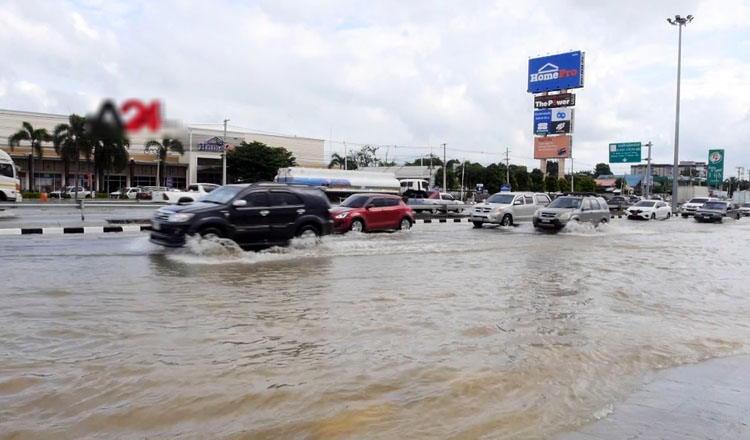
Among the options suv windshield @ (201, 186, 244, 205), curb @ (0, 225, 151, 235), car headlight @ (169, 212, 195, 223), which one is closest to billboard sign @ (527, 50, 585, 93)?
curb @ (0, 225, 151, 235)

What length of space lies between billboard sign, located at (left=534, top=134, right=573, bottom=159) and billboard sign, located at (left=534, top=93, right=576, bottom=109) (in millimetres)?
3734

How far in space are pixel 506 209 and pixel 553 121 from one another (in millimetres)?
48042

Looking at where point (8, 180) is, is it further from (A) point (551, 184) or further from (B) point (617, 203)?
(A) point (551, 184)

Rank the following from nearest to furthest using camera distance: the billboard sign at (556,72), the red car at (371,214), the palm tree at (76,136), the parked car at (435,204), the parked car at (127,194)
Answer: the palm tree at (76,136)
the red car at (371,214)
the parked car at (435,204)
the parked car at (127,194)
the billboard sign at (556,72)

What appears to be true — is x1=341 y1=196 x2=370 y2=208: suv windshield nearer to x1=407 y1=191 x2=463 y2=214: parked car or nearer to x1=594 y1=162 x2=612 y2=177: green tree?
x1=407 y1=191 x2=463 y2=214: parked car

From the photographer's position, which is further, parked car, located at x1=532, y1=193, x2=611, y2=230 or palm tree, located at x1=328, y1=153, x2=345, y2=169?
palm tree, located at x1=328, y1=153, x2=345, y2=169

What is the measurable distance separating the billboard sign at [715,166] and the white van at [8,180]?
6581 cm

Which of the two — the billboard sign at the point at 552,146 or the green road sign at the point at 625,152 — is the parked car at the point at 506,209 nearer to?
the green road sign at the point at 625,152

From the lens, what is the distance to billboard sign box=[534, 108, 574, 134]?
6712 centimetres

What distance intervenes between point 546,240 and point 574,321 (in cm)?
1191

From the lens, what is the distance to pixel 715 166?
63.3 m

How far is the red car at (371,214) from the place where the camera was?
59.6 ft

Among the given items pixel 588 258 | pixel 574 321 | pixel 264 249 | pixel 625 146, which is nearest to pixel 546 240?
pixel 588 258

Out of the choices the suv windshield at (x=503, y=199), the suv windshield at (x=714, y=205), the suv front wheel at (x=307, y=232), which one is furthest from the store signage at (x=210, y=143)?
the suv windshield at (x=714, y=205)
